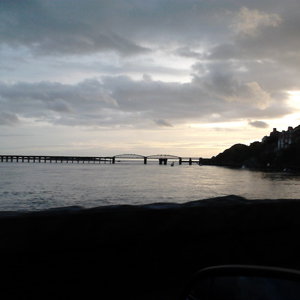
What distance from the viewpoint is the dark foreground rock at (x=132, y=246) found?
3.62 m

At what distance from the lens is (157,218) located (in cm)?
421

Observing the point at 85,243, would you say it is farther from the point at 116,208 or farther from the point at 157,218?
the point at 157,218

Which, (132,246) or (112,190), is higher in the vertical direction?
(132,246)

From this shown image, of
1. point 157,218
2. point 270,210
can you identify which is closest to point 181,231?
point 157,218

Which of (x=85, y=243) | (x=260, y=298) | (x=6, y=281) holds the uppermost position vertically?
(x=260, y=298)

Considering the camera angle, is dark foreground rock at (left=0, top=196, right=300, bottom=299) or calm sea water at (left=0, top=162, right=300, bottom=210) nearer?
dark foreground rock at (left=0, top=196, right=300, bottom=299)

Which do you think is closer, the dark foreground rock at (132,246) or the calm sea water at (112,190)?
the dark foreground rock at (132,246)

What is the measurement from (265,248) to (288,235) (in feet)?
1.36

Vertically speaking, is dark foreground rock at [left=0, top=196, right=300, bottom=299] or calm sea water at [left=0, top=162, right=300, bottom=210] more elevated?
dark foreground rock at [left=0, top=196, right=300, bottom=299]

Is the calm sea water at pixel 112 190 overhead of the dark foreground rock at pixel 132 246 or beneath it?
beneath

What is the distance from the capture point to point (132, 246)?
4090mm

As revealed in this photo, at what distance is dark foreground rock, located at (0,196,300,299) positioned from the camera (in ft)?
11.9

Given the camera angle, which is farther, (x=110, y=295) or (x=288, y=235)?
(x=288, y=235)

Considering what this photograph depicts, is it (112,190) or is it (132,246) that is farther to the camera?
(112,190)
